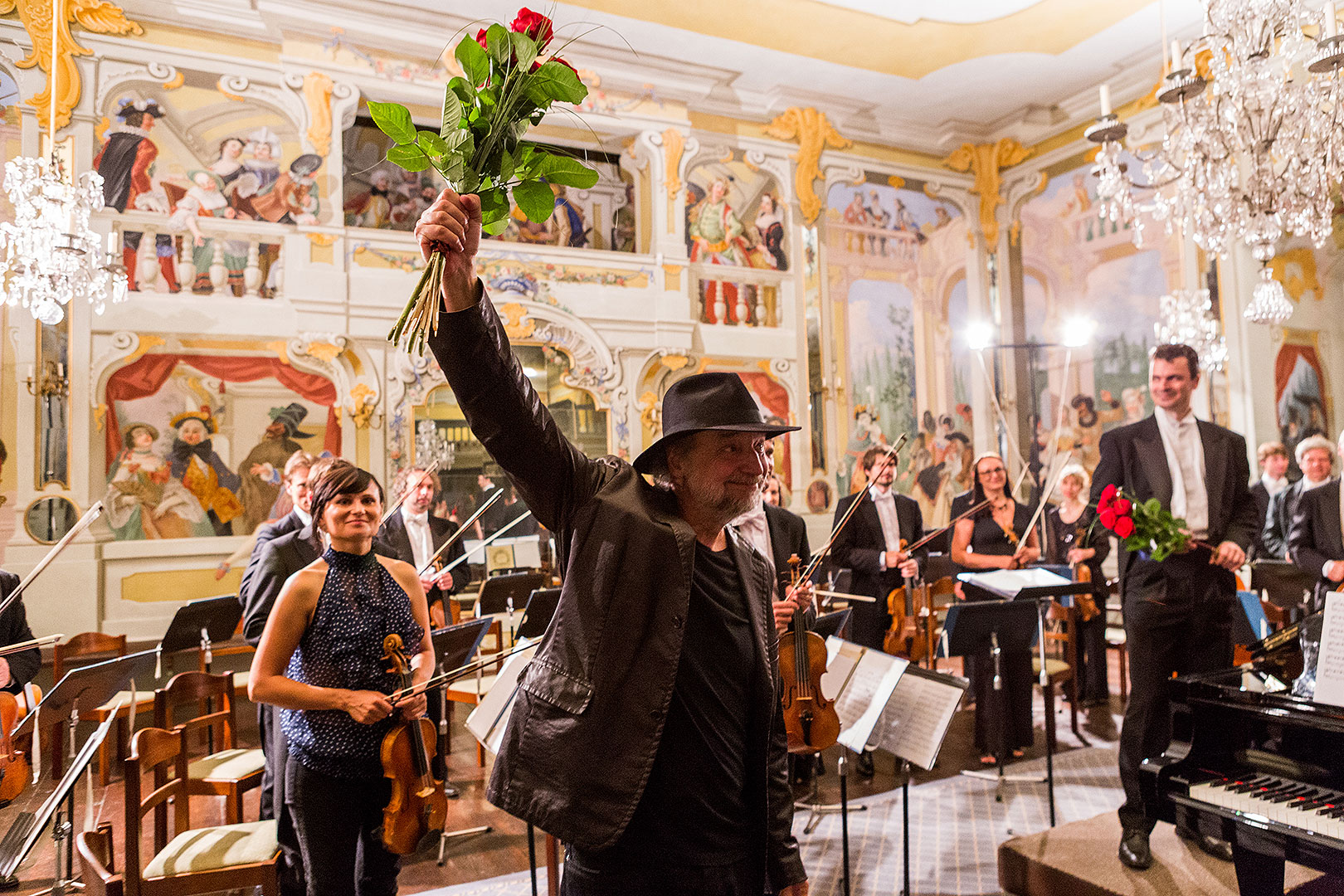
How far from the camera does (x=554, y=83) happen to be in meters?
1.36

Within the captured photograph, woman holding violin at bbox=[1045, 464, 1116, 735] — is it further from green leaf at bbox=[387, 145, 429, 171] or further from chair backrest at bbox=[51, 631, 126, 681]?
chair backrest at bbox=[51, 631, 126, 681]

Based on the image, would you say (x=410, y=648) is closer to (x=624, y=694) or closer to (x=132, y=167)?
(x=624, y=694)

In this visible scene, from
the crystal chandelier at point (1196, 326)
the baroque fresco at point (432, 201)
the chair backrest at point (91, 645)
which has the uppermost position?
the baroque fresco at point (432, 201)

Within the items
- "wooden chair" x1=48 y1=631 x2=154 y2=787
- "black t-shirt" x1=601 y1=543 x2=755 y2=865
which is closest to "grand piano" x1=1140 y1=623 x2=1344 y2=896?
"black t-shirt" x1=601 y1=543 x2=755 y2=865

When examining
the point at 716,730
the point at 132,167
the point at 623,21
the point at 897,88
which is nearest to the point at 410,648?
the point at 716,730

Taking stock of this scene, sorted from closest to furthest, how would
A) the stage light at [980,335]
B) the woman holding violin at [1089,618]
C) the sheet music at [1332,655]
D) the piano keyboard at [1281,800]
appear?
1. the piano keyboard at [1281,800]
2. the sheet music at [1332,655]
3. the woman holding violin at [1089,618]
4. the stage light at [980,335]

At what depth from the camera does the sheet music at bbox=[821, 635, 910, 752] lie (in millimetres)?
2773

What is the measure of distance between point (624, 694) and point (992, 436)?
30.8 feet

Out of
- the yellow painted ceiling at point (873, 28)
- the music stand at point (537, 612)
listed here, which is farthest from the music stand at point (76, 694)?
the yellow painted ceiling at point (873, 28)

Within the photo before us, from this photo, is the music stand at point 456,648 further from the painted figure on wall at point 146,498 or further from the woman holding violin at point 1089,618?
the painted figure on wall at point 146,498

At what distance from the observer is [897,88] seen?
30.5 ft

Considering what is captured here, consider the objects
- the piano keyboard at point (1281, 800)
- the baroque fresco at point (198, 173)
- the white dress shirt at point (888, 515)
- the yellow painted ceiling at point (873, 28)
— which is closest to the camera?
the piano keyboard at point (1281, 800)

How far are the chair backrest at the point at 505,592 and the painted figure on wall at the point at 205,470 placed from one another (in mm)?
2695

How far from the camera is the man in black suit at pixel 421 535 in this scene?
5.21 metres
